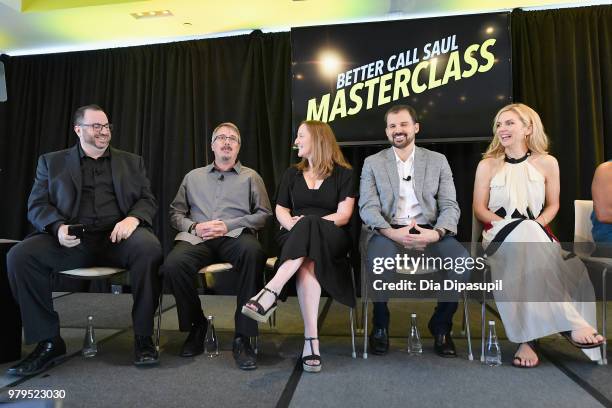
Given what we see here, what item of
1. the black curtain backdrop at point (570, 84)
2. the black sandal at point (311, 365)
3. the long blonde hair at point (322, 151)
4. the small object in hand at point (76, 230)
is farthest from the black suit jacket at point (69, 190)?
the black curtain backdrop at point (570, 84)

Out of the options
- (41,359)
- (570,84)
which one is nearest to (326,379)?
(41,359)

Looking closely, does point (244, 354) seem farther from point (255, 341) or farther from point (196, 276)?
point (196, 276)

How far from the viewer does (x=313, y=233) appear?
2.38m

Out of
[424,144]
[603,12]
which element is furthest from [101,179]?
[603,12]

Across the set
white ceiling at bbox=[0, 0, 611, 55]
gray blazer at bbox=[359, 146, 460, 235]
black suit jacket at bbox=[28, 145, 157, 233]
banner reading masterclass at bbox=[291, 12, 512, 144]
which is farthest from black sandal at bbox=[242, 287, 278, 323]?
white ceiling at bbox=[0, 0, 611, 55]

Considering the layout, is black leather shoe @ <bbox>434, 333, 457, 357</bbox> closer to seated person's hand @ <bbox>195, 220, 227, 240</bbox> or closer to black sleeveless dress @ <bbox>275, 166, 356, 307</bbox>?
black sleeveless dress @ <bbox>275, 166, 356, 307</bbox>

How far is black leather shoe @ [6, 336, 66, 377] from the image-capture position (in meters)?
2.18

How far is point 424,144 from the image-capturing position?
12.8ft

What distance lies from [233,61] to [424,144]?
79.8 inches

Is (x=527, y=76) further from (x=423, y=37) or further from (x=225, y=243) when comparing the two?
(x=225, y=243)

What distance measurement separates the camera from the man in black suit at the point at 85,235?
7.54 ft

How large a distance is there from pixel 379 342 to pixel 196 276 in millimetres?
1092

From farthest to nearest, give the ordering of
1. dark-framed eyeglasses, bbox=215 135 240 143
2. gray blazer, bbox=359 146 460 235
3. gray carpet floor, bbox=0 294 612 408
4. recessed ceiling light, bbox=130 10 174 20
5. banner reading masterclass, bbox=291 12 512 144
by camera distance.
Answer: recessed ceiling light, bbox=130 10 174 20 → banner reading masterclass, bbox=291 12 512 144 → dark-framed eyeglasses, bbox=215 135 240 143 → gray blazer, bbox=359 146 460 235 → gray carpet floor, bbox=0 294 612 408

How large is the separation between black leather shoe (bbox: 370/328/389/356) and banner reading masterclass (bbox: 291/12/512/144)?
73.0 inches
